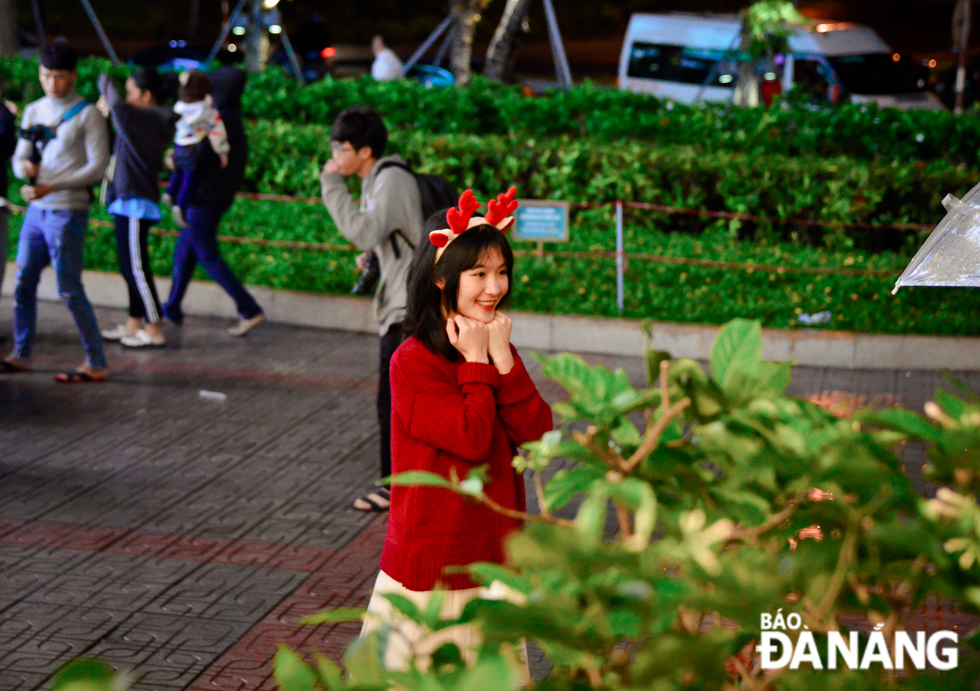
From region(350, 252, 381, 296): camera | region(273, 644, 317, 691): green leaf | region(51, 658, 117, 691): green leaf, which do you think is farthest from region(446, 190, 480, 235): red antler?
region(350, 252, 381, 296): camera

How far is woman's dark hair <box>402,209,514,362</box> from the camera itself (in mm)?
2863

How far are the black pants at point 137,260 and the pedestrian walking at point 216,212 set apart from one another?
572 millimetres

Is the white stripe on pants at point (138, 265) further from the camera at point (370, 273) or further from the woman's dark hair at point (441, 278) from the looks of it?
the woman's dark hair at point (441, 278)

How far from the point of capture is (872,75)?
1658 centimetres

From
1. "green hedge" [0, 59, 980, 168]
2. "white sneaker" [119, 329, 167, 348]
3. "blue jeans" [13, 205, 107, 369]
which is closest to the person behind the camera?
"blue jeans" [13, 205, 107, 369]

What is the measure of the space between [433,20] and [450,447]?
31212 mm

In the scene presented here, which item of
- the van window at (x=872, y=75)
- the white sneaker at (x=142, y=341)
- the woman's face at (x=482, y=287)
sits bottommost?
the white sneaker at (x=142, y=341)

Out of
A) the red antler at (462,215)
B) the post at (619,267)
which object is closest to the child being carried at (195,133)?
the post at (619,267)

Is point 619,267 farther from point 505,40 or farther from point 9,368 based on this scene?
point 505,40

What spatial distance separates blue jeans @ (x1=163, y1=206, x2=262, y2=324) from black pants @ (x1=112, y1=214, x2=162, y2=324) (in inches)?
21.4

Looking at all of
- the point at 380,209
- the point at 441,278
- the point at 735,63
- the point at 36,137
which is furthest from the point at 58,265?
the point at 735,63

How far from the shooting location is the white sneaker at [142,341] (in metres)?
8.55

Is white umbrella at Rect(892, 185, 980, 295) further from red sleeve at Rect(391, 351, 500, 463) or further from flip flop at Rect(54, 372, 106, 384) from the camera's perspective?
flip flop at Rect(54, 372, 106, 384)

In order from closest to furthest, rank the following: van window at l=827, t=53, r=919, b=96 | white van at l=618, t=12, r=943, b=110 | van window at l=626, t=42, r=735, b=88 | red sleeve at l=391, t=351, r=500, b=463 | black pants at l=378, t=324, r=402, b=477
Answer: red sleeve at l=391, t=351, r=500, b=463 → black pants at l=378, t=324, r=402, b=477 → white van at l=618, t=12, r=943, b=110 → van window at l=827, t=53, r=919, b=96 → van window at l=626, t=42, r=735, b=88
